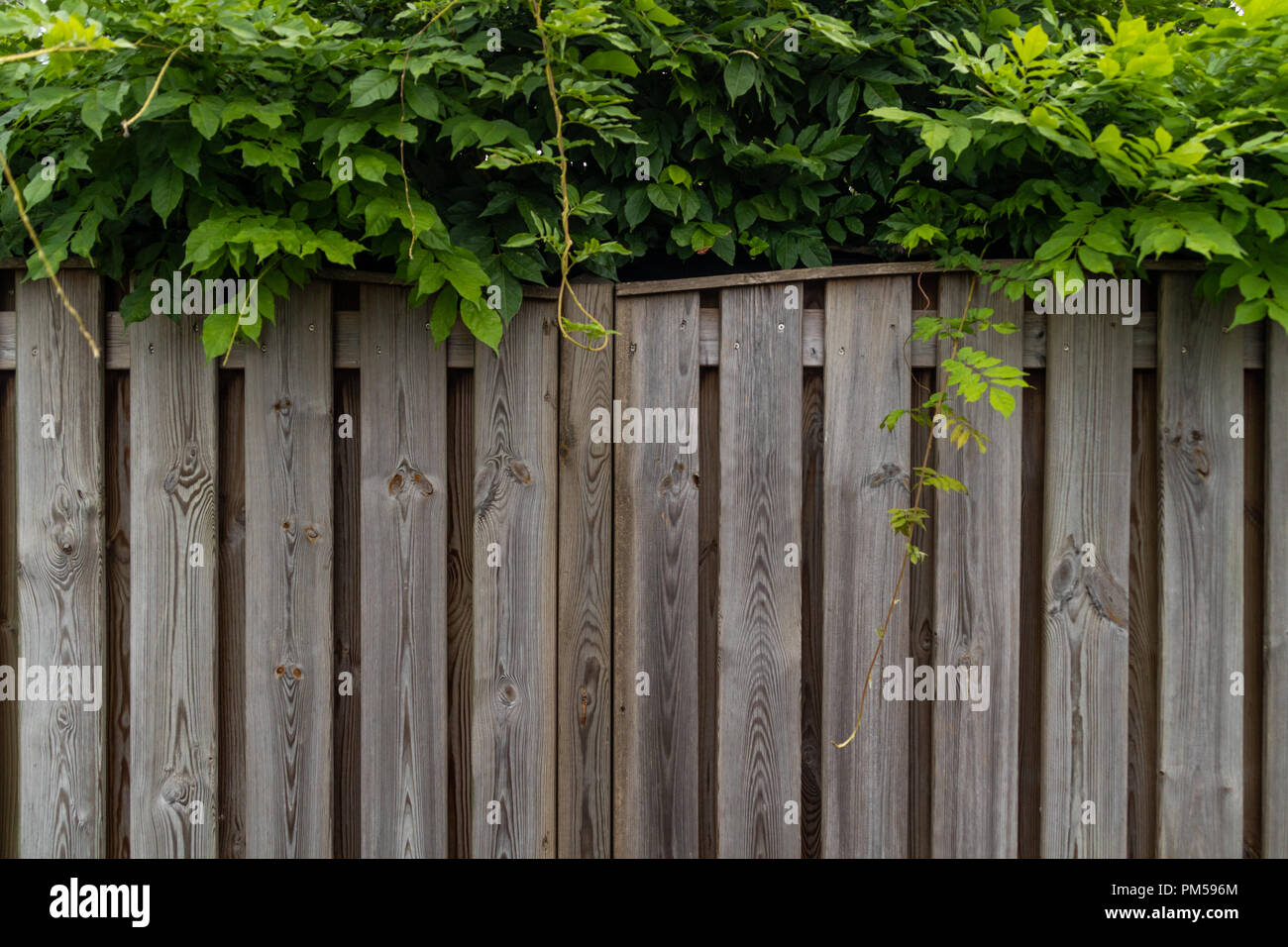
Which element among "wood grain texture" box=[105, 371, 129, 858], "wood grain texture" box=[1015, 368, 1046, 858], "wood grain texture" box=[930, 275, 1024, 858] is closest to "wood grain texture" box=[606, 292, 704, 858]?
"wood grain texture" box=[930, 275, 1024, 858]

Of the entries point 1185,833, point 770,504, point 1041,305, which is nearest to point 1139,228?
point 1041,305

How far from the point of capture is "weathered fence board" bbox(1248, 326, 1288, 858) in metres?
2.27

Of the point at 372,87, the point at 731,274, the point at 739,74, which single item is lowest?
the point at 731,274

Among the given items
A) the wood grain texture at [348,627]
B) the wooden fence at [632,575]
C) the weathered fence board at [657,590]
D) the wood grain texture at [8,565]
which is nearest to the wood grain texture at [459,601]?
the wooden fence at [632,575]

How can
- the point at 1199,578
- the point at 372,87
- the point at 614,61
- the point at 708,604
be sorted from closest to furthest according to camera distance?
the point at 372,87 → the point at 614,61 → the point at 1199,578 → the point at 708,604

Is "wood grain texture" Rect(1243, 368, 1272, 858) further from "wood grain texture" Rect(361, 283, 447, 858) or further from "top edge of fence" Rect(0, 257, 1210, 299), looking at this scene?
"wood grain texture" Rect(361, 283, 447, 858)

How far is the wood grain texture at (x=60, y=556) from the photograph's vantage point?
7.41 feet

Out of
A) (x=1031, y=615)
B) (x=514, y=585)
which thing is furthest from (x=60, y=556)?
(x=1031, y=615)

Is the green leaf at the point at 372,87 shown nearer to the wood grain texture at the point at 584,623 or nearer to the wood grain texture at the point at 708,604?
the wood grain texture at the point at 584,623

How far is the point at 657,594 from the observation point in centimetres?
233

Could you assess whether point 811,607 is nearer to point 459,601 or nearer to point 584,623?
point 584,623

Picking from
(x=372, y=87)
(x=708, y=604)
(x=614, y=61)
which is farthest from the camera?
(x=708, y=604)

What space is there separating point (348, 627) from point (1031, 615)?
81.8 inches

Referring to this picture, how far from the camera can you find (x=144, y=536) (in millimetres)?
2271
